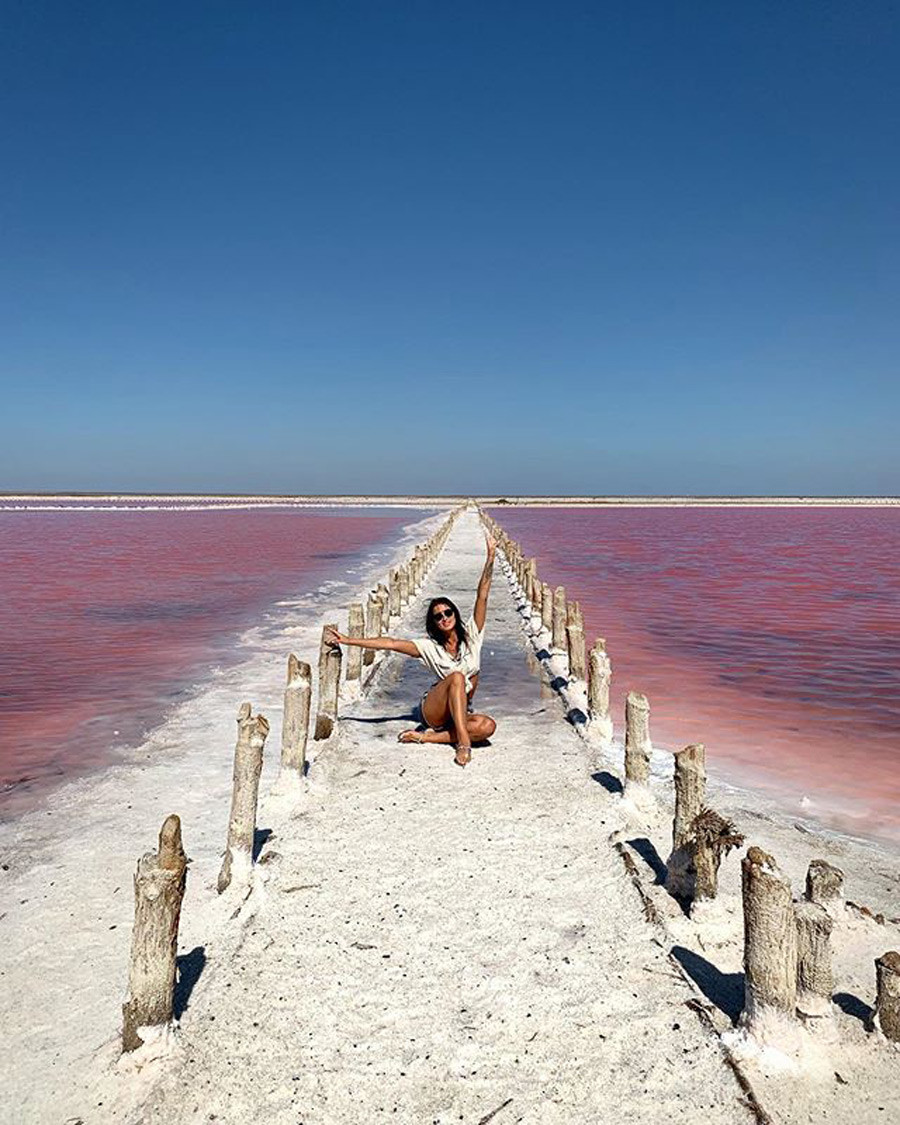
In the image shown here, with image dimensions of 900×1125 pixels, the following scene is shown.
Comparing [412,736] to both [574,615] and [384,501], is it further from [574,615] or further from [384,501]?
[384,501]

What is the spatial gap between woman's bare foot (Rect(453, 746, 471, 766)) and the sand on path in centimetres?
67

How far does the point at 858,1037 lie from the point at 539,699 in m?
6.77

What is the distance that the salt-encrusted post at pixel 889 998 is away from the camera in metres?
3.65

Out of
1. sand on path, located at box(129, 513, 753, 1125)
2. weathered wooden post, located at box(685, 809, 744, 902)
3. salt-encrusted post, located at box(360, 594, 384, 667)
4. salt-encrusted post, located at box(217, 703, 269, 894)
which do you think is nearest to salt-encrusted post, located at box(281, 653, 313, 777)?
sand on path, located at box(129, 513, 753, 1125)

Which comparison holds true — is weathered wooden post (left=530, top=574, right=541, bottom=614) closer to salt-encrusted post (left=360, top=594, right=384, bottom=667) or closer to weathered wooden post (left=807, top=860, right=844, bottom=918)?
salt-encrusted post (left=360, top=594, right=384, bottom=667)

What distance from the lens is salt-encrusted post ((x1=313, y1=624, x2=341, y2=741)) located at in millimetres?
8438

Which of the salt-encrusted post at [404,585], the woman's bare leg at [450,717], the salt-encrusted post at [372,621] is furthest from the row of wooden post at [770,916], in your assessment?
the salt-encrusted post at [404,585]

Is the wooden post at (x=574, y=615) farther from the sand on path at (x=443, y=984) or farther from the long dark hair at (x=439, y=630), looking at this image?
the sand on path at (x=443, y=984)

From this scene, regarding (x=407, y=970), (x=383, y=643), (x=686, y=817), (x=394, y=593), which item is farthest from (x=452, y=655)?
(x=394, y=593)

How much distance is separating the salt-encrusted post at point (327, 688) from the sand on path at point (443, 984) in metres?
1.53

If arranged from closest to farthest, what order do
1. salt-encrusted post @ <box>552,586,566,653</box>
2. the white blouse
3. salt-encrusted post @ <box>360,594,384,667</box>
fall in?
the white blouse → salt-encrusted post @ <box>360,594,384,667</box> → salt-encrusted post @ <box>552,586,566,653</box>

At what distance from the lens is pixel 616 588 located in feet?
82.2

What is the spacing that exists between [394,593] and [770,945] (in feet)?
Answer: 40.6

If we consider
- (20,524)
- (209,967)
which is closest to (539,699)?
(209,967)
